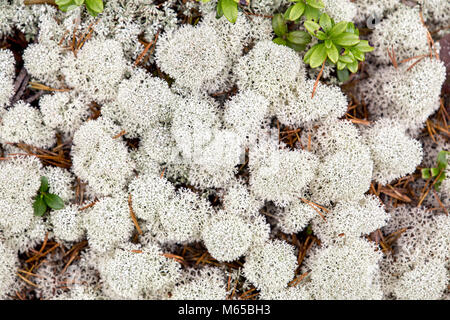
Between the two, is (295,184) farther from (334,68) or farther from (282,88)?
(334,68)

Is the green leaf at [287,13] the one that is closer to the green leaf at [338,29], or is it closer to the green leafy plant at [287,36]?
the green leafy plant at [287,36]

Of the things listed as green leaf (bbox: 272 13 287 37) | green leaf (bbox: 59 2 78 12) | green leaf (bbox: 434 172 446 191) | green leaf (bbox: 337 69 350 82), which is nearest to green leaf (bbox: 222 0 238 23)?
green leaf (bbox: 272 13 287 37)

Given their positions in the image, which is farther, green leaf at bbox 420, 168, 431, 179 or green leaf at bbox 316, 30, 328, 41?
green leaf at bbox 420, 168, 431, 179

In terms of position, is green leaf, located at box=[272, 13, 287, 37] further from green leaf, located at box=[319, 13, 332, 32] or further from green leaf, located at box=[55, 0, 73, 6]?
green leaf, located at box=[55, 0, 73, 6]

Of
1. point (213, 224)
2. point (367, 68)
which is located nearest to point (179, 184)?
point (213, 224)

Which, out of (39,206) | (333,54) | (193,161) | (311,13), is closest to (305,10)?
(311,13)

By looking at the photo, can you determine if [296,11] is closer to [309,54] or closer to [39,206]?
[309,54]
